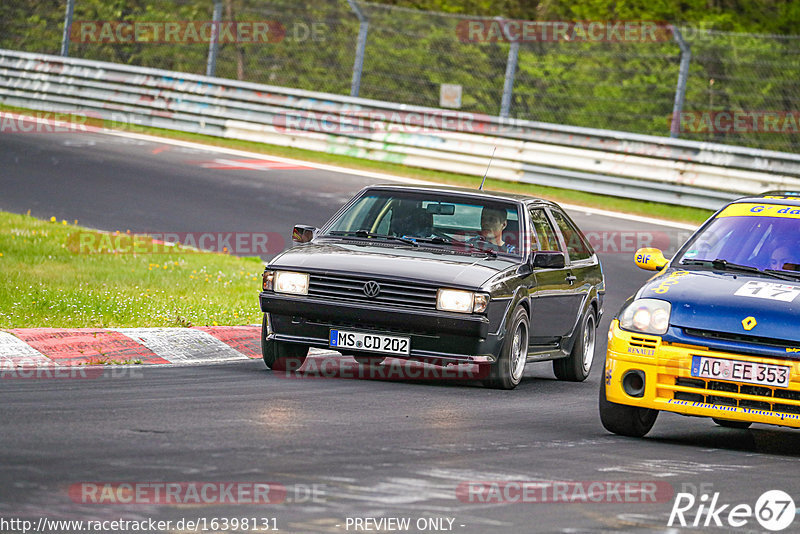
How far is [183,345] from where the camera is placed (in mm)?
10742

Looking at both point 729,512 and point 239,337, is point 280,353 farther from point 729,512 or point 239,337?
point 729,512

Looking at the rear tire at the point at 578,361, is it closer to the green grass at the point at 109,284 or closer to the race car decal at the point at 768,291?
the green grass at the point at 109,284

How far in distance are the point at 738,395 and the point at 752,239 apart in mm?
1591

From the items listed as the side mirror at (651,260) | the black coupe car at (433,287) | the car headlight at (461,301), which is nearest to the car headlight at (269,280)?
the black coupe car at (433,287)

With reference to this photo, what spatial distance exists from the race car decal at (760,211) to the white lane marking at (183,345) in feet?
12.9

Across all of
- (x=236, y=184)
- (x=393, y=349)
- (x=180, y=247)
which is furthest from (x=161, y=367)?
(x=236, y=184)

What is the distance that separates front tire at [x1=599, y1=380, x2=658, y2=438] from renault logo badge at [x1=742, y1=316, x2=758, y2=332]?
859mm

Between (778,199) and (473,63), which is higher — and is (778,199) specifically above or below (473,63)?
below

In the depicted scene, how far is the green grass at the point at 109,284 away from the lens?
11258 millimetres

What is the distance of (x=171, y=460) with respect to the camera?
20.7 feet

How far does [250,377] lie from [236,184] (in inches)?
470

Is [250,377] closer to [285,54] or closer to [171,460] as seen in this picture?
[171,460]

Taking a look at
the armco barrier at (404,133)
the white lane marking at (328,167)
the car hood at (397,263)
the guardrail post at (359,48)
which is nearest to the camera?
the car hood at (397,263)

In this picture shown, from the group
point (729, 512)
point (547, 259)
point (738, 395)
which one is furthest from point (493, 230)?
point (729, 512)
